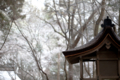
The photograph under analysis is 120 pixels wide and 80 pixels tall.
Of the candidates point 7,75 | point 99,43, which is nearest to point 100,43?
point 99,43

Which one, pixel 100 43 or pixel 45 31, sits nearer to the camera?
pixel 100 43

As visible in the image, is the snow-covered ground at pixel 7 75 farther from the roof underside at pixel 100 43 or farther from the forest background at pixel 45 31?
the roof underside at pixel 100 43

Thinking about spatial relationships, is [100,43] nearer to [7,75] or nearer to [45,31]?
[7,75]

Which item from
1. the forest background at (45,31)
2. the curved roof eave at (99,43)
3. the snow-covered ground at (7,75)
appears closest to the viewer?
the curved roof eave at (99,43)

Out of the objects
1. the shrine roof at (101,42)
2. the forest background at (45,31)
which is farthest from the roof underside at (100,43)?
the forest background at (45,31)

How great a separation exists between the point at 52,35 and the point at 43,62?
2342 millimetres

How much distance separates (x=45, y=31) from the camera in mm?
11203

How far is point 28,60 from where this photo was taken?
10.0m

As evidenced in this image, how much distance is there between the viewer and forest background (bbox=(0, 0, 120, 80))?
774 centimetres

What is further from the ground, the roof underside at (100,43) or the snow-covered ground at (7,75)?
the roof underside at (100,43)

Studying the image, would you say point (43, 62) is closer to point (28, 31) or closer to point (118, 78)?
point (28, 31)

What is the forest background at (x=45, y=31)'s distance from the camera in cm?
774

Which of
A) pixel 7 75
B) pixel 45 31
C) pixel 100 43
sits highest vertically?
pixel 100 43

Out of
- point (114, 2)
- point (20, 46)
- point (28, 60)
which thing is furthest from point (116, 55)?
point (28, 60)
